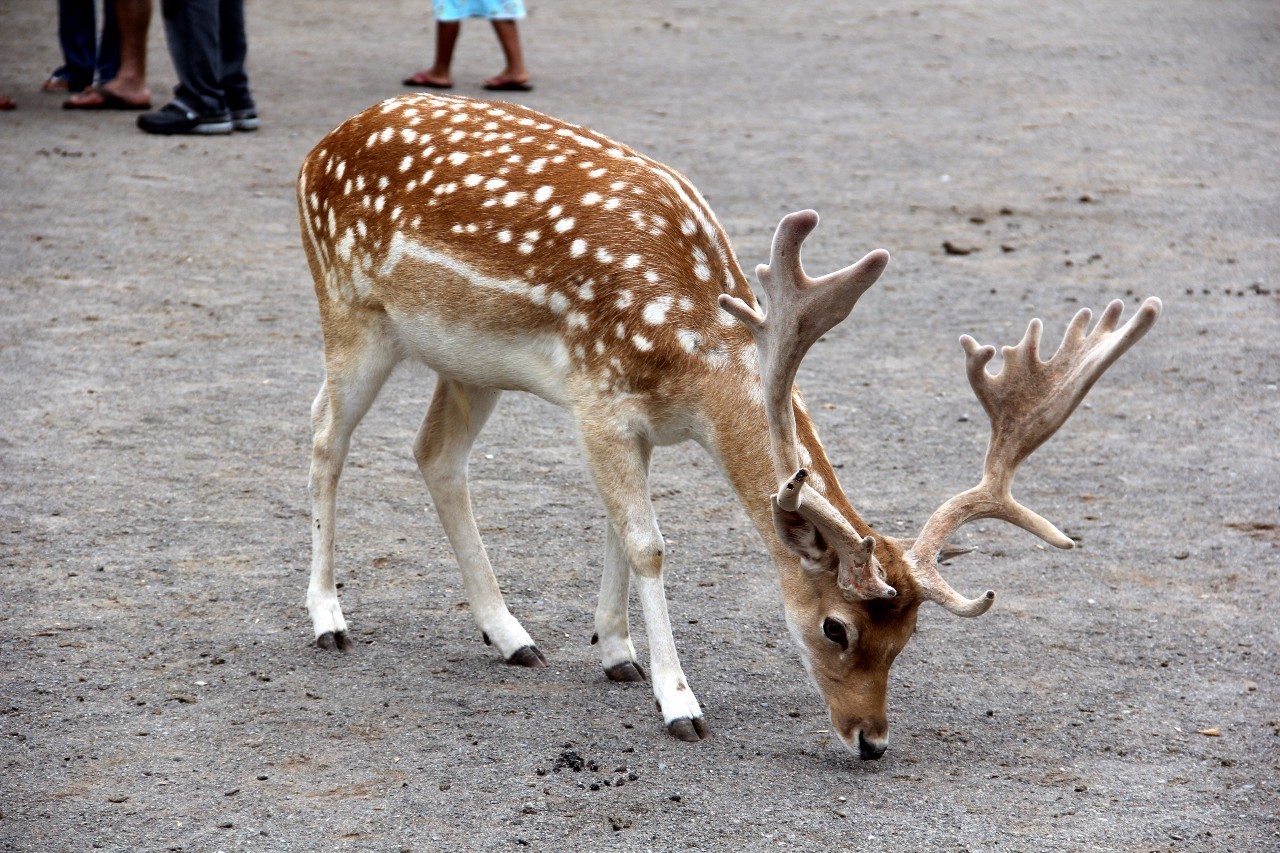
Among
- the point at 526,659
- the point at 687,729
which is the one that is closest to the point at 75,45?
the point at 526,659

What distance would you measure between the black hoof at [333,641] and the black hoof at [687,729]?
3.59 feet

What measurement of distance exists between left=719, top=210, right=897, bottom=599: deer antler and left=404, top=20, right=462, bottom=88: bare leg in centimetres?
861

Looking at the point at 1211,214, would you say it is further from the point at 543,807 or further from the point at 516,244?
the point at 543,807

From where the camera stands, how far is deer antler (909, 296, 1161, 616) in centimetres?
403

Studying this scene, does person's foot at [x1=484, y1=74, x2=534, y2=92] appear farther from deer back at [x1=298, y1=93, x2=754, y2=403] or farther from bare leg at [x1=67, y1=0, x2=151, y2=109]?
deer back at [x1=298, y1=93, x2=754, y2=403]

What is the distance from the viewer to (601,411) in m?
4.24

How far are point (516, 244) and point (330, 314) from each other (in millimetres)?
745

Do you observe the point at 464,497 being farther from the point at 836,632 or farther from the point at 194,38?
the point at 194,38

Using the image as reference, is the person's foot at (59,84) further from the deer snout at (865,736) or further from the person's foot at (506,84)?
the deer snout at (865,736)

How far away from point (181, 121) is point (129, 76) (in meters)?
0.90

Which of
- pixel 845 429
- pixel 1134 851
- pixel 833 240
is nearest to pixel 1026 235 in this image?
pixel 833 240

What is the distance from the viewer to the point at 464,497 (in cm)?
488

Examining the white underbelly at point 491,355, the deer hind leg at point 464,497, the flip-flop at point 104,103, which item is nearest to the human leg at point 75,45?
the flip-flop at point 104,103

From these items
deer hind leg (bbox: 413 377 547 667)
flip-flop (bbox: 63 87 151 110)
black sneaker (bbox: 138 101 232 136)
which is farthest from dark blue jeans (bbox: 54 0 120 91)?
deer hind leg (bbox: 413 377 547 667)
